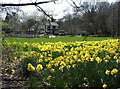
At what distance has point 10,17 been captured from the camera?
137 inches

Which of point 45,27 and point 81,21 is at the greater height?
point 81,21

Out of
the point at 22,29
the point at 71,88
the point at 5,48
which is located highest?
the point at 22,29

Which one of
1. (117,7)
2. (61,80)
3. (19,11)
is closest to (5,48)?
(19,11)

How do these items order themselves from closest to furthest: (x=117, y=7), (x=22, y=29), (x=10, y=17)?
(x=10, y=17) < (x=22, y=29) < (x=117, y=7)

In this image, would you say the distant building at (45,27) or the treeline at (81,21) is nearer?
the treeline at (81,21)

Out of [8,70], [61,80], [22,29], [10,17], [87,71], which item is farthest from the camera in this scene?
[8,70]

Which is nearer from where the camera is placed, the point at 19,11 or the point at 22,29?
the point at 19,11

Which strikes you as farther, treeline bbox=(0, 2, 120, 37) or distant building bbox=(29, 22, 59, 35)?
distant building bbox=(29, 22, 59, 35)

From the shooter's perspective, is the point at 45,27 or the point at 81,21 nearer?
the point at 45,27

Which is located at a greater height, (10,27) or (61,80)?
(10,27)

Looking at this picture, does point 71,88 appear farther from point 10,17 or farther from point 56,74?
point 10,17

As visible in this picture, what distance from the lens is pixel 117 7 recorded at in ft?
91.1

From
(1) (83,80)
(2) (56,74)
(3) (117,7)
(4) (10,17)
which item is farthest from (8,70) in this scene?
(3) (117,7)

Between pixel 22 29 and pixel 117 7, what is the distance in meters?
26.5
